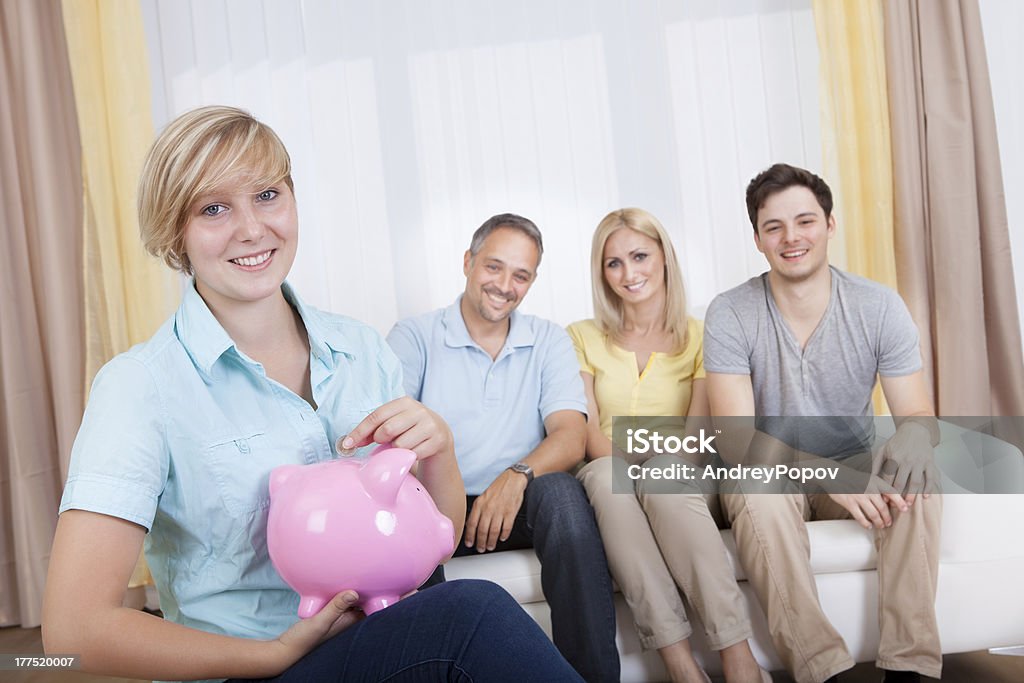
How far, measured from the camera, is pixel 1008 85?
3.00m

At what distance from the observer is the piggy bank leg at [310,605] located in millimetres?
1112

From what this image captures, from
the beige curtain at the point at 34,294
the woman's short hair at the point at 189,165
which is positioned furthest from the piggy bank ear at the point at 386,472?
the beige curtain at the point at 34,294

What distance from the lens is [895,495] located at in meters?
1.89

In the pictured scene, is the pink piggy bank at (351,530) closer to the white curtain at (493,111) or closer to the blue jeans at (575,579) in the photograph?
the blue jeans at (575,579)

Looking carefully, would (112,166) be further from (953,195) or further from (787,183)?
(953,195)

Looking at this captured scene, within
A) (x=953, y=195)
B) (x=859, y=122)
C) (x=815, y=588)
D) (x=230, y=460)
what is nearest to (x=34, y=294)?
(x=230, y=460)

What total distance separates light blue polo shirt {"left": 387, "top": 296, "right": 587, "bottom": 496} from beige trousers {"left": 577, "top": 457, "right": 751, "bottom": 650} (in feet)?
1.15

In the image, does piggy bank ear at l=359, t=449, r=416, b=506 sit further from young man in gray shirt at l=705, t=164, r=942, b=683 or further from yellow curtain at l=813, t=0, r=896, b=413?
yellow curtain at l=813, t=0, r=896, b=413

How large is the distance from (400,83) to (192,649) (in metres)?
2.40

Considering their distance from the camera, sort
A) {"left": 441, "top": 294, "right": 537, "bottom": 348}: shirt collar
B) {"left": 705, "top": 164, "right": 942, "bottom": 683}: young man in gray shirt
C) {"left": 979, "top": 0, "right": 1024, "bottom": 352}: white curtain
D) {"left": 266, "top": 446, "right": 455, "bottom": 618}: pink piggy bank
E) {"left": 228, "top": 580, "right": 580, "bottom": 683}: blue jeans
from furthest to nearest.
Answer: {"left": 979, "top": 0, "right": 1024, "bottom": 352}: white curtain → {"left": 441, "top": 294, "right": 537, "bottom": 348}: shirt collar → {"left": 705, "top": 164, "right": 942, "bottom": 683}: young man in gray shirt → {"left": 266, "top": 446, "right": 455, "bottom": 618}: pink piggy bank → {"left": 228, "top": 580, "right": 580, "bottom": 683}: blue jeans

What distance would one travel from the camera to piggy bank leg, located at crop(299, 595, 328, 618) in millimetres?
1112

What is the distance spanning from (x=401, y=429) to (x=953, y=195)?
2353 millimetres

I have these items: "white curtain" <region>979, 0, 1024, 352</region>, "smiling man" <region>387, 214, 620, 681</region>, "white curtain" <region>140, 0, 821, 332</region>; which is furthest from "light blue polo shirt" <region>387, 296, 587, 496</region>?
"white curtain" <region>979, 0, 1024, 352</region>

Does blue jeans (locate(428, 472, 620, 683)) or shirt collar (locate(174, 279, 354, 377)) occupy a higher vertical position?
shirt collar (locate(174, 279, 354, 377))
